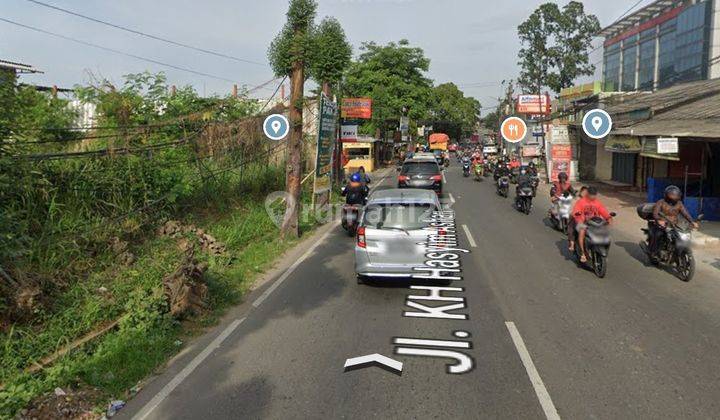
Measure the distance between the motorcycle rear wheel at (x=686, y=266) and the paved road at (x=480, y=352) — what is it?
0.66 ft

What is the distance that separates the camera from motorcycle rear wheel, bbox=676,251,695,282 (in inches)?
351

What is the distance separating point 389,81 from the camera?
49.4 metres

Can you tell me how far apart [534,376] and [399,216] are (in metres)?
3.71

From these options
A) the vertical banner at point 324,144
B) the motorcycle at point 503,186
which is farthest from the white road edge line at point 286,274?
the motorcycle at point 503,186

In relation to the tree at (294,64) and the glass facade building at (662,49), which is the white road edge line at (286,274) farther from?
the glass facade building at (662,49)

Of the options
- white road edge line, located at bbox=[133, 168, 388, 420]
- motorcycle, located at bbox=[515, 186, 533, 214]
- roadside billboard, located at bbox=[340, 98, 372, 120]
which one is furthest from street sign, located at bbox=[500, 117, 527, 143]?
white road edge line, located at bbox=[133, 168, 388, 420]

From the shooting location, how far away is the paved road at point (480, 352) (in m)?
4.64

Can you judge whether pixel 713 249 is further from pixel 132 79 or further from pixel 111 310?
pixel 132 79

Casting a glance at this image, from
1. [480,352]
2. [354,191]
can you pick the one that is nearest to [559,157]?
[354,191]

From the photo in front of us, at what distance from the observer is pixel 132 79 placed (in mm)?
13133

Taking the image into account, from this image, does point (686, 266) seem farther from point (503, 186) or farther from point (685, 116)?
point (503, 186)

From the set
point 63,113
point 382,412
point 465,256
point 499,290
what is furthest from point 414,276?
point 63,113

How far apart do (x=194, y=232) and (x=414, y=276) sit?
4.87 meters

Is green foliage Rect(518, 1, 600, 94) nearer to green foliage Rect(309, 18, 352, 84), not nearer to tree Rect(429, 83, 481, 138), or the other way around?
tree Rect(429, 83, 481, 138)
